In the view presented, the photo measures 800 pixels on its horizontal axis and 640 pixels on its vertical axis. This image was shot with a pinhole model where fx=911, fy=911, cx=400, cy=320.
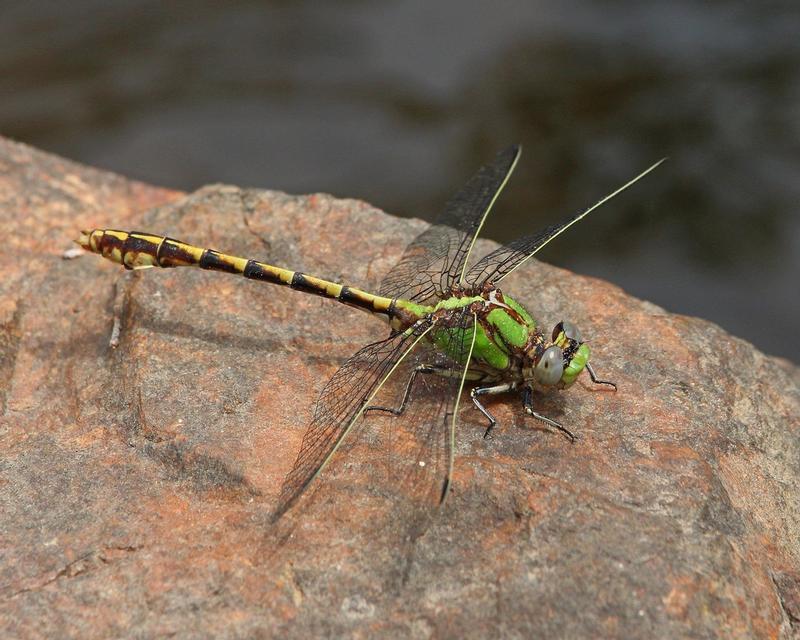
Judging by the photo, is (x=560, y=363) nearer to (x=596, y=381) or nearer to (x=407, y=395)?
(x=596, y=381)

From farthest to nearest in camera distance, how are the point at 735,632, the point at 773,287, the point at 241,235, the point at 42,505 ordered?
the point at 773,287 < the point at 241,235 < the point at 42,505 < the point at 735,632

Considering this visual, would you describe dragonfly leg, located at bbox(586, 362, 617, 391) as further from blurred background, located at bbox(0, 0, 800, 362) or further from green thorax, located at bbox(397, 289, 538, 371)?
blurred background, located at bbox(0, 0, 800, 362)

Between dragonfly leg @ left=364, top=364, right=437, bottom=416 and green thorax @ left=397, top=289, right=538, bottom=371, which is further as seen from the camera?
green thorax @ left=397, top=289, right=538, bottom=371

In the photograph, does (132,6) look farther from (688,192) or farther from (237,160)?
(688,192)

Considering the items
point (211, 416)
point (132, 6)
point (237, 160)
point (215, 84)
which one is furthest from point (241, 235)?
point (132, 6)

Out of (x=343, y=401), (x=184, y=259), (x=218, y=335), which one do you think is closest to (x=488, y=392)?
(x=343, y=401)

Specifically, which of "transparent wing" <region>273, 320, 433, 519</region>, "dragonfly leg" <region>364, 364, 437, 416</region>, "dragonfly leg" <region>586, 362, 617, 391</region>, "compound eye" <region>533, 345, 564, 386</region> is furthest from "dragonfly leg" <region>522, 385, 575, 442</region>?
"transparent wing" <region>273, 320, 433, 519</region>

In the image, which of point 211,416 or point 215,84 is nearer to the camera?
point 211,416
